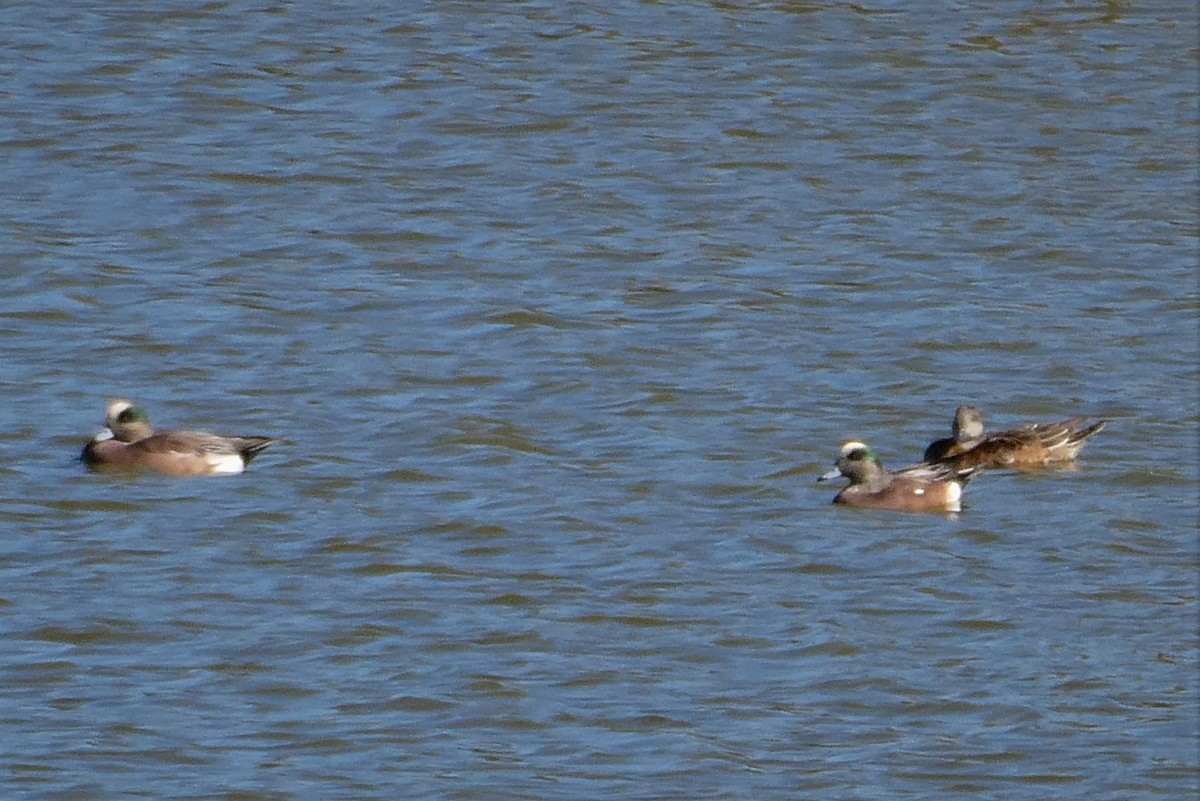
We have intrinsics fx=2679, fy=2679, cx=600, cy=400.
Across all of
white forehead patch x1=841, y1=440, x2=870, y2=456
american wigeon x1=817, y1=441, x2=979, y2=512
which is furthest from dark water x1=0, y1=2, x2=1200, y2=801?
white forehead patch x1=841, y1=440, x2=870, y2=456

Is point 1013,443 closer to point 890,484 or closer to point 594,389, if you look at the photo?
point 890,484

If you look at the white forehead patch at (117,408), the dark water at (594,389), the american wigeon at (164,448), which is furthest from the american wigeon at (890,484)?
the white forehead patch at (117,408)

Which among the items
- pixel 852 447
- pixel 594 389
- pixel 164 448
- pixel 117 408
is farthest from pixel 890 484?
pixel 117 408

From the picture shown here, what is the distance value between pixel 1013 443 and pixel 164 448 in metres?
3.87

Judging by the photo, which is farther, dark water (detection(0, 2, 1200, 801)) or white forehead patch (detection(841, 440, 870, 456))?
white forehead patch (detection(841, 440, 870, 456))

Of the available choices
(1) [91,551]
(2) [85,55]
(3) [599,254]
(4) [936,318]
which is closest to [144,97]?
(2) [85,55]

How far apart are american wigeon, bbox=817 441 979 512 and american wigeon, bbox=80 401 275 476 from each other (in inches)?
102

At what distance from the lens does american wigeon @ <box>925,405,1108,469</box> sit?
1220cm

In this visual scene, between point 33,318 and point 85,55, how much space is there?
553 cm

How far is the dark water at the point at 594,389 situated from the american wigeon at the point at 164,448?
12cm

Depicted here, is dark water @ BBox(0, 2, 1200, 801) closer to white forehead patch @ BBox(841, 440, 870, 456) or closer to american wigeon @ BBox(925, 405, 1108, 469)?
american wigeon @ BBox(925, 405, 1108, 469)

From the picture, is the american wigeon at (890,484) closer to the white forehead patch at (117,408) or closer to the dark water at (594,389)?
the dark water at (594,389)

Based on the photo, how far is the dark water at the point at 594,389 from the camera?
29.3ft

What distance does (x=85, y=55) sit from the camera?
749 inches
